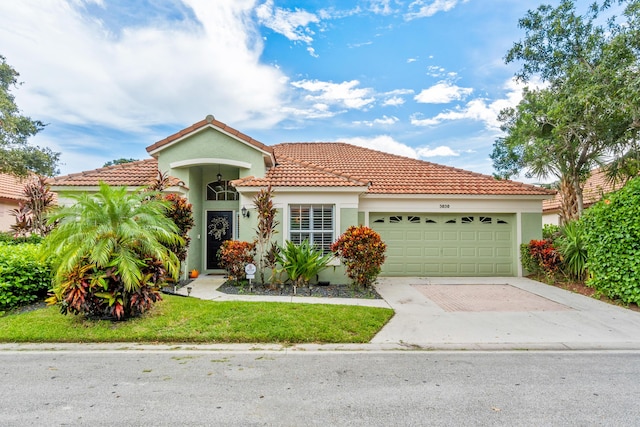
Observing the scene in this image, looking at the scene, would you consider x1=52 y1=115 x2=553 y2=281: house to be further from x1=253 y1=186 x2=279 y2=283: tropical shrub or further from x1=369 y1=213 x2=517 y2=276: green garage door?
x1=253 y1=186 x2=279 y2=283: tropical shrub

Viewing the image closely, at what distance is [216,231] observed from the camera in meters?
12.4

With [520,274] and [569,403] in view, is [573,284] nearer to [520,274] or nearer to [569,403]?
[520,274]

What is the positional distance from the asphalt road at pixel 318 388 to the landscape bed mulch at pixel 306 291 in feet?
11.9

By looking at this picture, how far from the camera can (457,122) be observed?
56.7ft

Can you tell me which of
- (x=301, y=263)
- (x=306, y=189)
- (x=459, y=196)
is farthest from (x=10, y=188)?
(x=459, y=196)

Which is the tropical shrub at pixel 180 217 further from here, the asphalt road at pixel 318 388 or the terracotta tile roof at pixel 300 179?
the asphalt road at pixel 318 388

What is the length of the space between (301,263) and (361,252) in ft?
5.88

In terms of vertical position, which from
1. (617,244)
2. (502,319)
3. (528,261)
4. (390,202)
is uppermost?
(390,202)

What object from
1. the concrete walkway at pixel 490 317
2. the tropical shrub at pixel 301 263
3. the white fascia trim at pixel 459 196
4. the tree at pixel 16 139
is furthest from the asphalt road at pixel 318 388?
the tree at pixel 16 139

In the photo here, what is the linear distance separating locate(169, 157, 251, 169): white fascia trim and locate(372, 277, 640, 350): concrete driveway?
6282 millimetres

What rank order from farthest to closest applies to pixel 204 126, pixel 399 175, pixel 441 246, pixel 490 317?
pixel 399 175, pixel 441 246, pixel 204 126, pixel 490 317

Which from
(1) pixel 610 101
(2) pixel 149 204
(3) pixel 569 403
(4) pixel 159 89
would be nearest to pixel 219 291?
(2) pixel 149 204

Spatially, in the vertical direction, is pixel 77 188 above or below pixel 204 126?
below

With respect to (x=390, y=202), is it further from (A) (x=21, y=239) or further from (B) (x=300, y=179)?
(A) (x=21, y=239)
